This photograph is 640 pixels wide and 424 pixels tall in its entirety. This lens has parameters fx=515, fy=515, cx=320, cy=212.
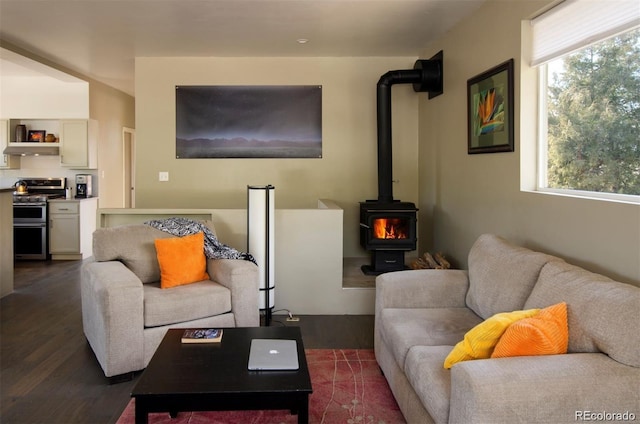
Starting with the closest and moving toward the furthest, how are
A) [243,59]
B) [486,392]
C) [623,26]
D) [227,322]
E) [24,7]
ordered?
[486,392] → [623,26] → [227,322] → [24,7] → [243,59]

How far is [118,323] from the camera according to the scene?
296cm

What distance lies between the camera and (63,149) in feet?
24.7

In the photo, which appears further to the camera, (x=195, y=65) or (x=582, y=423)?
(x=195, y=65)

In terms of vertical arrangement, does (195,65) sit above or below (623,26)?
above

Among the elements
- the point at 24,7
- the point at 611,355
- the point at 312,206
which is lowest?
the point at 611,355

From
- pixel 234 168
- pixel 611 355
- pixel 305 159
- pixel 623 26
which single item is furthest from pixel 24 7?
pixel 611 355

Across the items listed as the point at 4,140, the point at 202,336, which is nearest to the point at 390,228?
the point at 202,336

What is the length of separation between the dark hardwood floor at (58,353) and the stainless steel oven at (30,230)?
1.69 meters

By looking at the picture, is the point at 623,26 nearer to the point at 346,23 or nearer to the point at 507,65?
the point at 507,65

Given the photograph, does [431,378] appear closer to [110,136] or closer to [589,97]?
[589,97]

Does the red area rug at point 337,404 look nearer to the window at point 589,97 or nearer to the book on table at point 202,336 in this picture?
the book on table at point 202,336

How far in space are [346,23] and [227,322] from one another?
2773 mm

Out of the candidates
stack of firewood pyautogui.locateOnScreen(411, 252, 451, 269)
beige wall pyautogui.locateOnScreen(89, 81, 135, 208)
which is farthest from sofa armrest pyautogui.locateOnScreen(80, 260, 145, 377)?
beige wall pyautogui.locateOnScreen(89, 81, 135, 208)

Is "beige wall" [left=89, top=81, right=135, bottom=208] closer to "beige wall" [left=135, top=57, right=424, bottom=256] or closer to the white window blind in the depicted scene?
"beige wall" [left=135, top=57, right=424, bottom=256]
